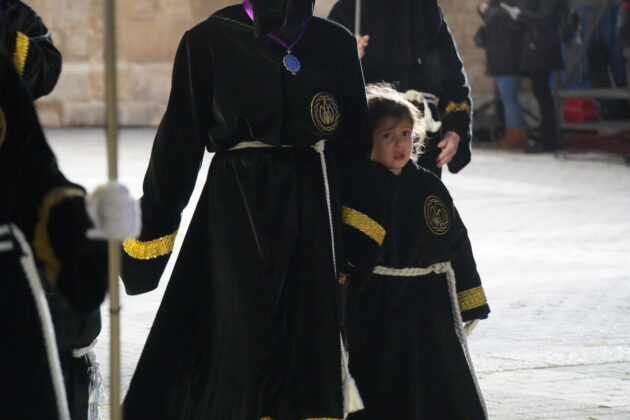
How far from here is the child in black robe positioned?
409 centimetres

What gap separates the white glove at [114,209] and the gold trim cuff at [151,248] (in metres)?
1.18

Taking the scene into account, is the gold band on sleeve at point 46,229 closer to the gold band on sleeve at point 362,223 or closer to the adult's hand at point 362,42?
the gold band on sleeve at point 362,223

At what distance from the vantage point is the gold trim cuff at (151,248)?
385 cm

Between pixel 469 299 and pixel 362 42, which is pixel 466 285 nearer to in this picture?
pixel 469 299

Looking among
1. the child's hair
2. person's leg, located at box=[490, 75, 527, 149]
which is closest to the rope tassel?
the child's hair

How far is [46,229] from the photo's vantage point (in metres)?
2.80

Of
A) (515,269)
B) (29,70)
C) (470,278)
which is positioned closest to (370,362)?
(470,278)

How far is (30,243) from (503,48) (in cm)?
1226

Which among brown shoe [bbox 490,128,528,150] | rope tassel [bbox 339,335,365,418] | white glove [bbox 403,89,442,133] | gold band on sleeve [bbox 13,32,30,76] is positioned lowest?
brown shoe [bbox 490,128,528,150]

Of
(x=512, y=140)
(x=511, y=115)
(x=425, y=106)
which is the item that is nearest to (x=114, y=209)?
(x=425, y=106)

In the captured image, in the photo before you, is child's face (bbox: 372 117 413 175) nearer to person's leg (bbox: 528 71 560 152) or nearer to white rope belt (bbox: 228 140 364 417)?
white rope belt (bbox: 228 140 364 417)

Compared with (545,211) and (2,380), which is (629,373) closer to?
(2,380)

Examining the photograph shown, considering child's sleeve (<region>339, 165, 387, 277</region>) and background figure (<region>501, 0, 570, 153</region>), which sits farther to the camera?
background figure (<region>501, 0, 570, 153</region>)

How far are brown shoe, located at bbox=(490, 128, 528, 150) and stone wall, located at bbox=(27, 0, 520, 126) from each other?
181 inches
